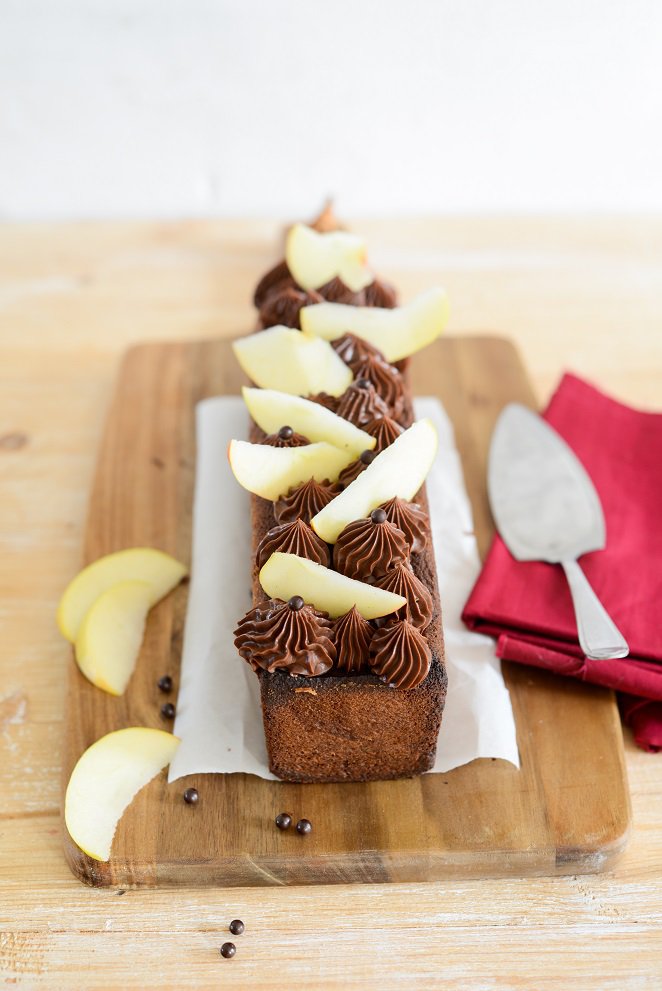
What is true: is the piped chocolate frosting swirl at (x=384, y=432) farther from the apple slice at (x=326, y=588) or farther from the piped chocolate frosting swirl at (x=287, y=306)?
the piped chocolate frosting swirl at (x=287, y=306)

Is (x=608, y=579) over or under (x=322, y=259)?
under

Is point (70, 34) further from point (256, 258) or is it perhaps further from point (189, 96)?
point (256, 258)

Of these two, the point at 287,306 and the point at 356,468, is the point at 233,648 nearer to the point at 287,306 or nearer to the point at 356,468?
the point at 356,468

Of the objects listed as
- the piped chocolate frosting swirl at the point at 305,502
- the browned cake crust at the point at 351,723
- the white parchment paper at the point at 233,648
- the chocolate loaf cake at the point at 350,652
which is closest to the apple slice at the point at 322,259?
the white parchment paper at the point at 233,648

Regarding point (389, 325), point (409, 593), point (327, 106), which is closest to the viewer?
point (409, 593)

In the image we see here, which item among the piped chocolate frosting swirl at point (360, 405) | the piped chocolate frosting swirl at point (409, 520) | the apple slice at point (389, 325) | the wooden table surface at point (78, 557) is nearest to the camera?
the wooden table surface at point (78, 557)

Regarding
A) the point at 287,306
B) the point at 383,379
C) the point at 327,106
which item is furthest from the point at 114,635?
the point at 327,106
